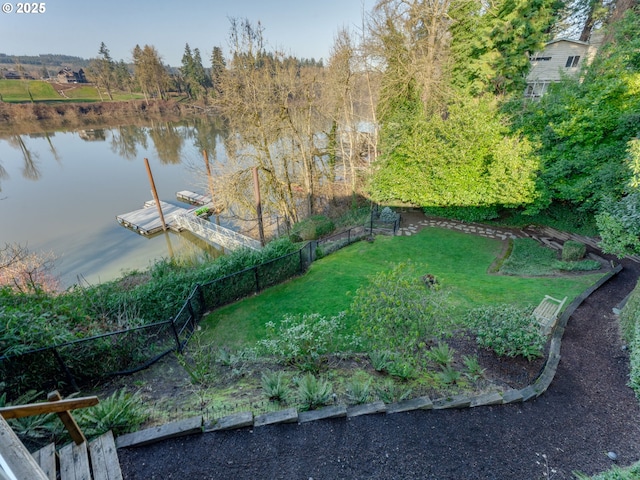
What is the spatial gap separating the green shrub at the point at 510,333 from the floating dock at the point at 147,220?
18383mm

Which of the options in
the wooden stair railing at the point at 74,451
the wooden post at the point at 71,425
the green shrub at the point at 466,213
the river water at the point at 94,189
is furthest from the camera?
the river water at the point at 94,189

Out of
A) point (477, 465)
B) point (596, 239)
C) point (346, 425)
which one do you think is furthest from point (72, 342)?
point (596, 239)

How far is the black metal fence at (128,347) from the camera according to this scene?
418 centimetres

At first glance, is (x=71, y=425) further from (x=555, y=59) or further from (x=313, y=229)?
(x=555, y=59)

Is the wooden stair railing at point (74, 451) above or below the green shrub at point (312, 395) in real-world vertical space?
above

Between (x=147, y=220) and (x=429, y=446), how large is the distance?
818 inches

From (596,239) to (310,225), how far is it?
11251 mm

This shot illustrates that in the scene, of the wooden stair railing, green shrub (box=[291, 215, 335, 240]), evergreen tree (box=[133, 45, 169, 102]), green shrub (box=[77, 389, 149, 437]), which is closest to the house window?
green shrub (box=[291, 215, 335, 240])

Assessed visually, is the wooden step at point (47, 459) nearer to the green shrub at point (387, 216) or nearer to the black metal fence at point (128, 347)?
the black metal fence at point (128, 347)

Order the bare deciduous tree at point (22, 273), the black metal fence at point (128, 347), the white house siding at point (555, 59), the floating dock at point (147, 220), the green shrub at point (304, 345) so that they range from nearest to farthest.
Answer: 1. the black metal fence at point (128, 347)
2. the green shrub at point (304, 345)
3. the bare deciduous tree at point (22, 273)
4. the floating dock at point (147, 220)
5. the white house siding at point (555, 59)

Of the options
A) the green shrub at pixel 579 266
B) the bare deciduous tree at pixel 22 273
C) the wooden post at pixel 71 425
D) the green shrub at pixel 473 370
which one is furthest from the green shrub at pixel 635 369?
the bare deciduous tree at pixel 22 273

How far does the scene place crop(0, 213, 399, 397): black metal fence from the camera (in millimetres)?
4184

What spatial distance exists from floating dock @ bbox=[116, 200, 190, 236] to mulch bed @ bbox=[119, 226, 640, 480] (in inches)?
704

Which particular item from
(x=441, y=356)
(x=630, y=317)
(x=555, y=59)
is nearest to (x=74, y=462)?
(x=441, y=356)
